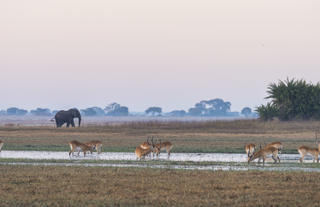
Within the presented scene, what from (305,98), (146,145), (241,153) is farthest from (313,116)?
(146,145)

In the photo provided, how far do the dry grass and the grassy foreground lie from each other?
39.9 ft

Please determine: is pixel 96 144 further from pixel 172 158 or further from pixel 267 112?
pixel 267 112

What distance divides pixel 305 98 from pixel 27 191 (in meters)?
42.8

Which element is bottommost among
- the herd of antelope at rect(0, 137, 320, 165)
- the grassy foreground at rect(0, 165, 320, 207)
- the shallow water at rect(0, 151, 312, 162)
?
the grassy foreground at rect(0, 165, 320, 207)

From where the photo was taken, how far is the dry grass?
3350 centimetres

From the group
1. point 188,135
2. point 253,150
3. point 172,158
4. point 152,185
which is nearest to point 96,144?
point 172,158

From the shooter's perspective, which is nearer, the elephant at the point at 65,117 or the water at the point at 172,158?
the water at the point at 172,158

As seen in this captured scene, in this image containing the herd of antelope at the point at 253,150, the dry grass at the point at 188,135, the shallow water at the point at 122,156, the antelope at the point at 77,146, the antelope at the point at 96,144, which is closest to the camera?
the herd of antelope at the point at 253,150

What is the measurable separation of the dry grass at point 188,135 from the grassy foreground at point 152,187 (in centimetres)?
1215

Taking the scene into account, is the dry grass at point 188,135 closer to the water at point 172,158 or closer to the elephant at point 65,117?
the water at point 172,158

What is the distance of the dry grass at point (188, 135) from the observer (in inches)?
1319

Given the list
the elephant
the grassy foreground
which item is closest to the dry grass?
the grassy foreground

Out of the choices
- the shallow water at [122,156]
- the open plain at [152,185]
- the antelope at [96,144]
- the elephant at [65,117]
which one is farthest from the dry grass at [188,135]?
the elephant at [65,117]

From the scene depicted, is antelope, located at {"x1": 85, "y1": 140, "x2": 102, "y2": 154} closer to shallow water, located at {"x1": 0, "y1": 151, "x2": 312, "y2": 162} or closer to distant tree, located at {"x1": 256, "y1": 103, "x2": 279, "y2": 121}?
shallow water, located at {"x1": 0, "y1": 151, "x2": 312, "y2": 162}
